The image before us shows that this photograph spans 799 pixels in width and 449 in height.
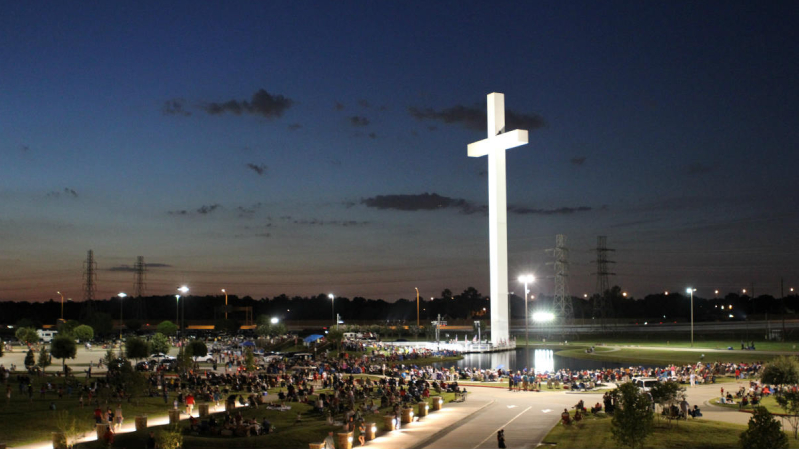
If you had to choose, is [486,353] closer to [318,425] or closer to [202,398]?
[202,398]

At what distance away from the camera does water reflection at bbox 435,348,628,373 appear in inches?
2579

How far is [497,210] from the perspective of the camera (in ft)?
233

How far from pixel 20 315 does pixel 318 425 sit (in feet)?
587

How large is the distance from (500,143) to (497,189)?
515cm

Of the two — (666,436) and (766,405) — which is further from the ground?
(666,436)

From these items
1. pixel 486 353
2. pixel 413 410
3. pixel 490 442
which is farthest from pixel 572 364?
pixel 490 442

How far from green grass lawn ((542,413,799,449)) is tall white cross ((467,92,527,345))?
4090cm

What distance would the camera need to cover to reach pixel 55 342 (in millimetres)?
52188

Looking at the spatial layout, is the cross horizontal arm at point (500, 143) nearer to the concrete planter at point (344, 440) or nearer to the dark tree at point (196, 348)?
the dark tree at point (196, 348)

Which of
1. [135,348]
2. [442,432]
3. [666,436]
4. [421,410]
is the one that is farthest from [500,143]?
[666,436]

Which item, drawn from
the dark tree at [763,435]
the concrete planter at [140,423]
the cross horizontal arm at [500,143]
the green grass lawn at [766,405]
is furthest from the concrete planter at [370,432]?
the cross horizontal arm at [500,143]

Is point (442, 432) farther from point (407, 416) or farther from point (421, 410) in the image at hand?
point (421, 410)

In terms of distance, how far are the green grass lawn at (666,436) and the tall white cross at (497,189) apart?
40897mm

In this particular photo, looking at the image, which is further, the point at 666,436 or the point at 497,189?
the point at 497,189
